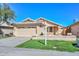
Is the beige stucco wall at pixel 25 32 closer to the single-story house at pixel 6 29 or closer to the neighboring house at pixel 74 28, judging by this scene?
the single-story house at pixel 6 29

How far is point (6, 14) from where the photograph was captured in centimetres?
2512

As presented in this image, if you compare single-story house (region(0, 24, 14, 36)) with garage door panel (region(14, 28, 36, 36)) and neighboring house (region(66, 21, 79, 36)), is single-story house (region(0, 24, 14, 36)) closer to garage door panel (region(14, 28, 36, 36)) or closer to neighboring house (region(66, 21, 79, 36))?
garage door panel (region(14, 28, 36, 36))

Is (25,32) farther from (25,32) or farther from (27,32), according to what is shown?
(27,32)

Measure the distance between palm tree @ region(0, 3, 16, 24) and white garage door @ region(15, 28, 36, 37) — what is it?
7.77 feet

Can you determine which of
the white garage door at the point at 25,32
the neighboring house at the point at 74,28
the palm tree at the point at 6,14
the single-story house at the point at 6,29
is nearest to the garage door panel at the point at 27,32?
the white garage door at the point at 25,32

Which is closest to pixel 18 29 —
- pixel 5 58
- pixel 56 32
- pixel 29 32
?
pixel 29 32

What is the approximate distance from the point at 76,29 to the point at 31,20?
256 inches

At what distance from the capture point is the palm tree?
76.5 ft

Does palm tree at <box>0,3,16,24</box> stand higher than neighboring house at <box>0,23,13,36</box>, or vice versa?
palm tree at <box>0,3,16,24</box>

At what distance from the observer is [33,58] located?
387 inches

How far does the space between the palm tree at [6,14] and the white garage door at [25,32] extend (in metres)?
2.37

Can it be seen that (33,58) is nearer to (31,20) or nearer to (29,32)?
(29,32)

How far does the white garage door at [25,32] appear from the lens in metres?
23.8

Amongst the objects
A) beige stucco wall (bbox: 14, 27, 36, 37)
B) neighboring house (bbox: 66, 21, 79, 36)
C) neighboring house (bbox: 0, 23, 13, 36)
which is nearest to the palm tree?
neighboring house (bbox: 0, 23, 13, 36)
